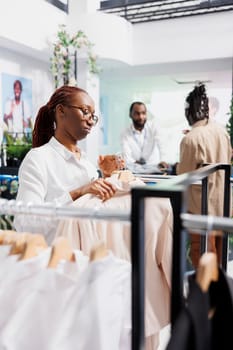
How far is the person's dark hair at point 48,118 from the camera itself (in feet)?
4.05

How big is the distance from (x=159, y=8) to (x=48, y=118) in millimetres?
4353

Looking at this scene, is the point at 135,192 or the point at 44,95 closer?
the point at 135,192

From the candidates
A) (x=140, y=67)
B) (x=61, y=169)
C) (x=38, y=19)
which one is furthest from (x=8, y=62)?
(x=61, y=169)

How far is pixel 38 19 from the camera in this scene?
4.52 meters

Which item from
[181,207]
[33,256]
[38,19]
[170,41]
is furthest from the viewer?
[170,41]

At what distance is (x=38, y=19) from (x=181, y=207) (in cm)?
453

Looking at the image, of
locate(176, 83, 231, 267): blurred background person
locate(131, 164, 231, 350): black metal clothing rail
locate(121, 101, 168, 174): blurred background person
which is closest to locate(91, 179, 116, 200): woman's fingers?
locate(131, 164, 231, 350): black metal clothing rail

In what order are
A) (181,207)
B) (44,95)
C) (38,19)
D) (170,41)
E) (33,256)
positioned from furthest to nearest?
(44,95), (170,41), (38,19), (33,256), (181,207)

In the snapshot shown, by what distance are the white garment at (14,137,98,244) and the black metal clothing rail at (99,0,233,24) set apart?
4.16 meters

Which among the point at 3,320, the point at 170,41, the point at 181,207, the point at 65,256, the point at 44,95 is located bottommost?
the point at 3,320

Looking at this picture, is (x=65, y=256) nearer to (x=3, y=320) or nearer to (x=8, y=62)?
(x=3, y=320)

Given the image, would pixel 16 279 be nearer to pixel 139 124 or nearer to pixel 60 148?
pixel 60 148

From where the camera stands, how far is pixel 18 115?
4844mm

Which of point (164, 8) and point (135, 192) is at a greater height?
point (164, 8)
